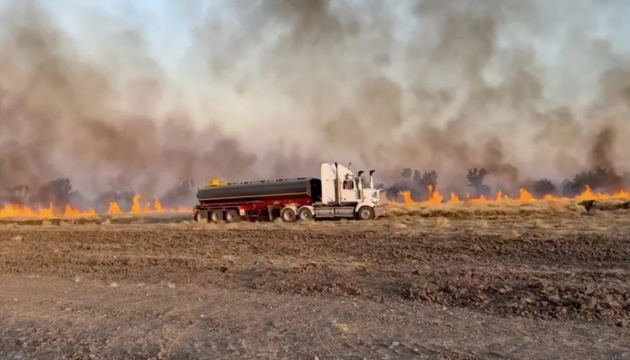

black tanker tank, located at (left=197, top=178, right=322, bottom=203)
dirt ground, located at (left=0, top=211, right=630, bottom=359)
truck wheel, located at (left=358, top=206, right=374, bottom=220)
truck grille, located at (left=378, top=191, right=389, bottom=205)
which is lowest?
dirt ground, located at (left=0, top=211, right=630, bottom=359)

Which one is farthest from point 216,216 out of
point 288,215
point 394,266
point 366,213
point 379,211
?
point 394,266

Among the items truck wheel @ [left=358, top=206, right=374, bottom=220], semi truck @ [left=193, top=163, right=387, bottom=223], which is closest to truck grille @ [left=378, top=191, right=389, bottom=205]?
semi truck @ [left=193, top=163, right=387, bottom=223]

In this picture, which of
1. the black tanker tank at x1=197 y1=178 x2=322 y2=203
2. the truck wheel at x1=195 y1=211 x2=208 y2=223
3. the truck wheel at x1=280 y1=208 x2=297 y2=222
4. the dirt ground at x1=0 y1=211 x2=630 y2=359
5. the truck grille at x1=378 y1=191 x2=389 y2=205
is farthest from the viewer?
the truck wheel at x1=195 y1=211 x2=208 y2=223

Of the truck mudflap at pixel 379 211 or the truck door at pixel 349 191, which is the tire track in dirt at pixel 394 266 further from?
the truck mudflap at pixel 379 211

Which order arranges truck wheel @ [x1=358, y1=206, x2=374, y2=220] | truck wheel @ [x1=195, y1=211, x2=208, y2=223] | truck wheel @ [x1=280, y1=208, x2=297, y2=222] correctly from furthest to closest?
truck wheel @ [x1=195, y1=211, x2=208, y2=223] < truck wheel @ [x1=280, y1=208, x2=297, y2=222] < truck wheel @ [x1=358, y1=206, x2=374, y2=220]

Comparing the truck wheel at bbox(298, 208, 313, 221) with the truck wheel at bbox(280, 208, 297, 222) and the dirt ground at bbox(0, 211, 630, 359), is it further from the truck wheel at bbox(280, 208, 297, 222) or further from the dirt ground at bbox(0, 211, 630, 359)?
the dirt ground at bbox(0, 211, 630, 359)

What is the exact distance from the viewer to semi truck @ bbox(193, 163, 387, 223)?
113 ft

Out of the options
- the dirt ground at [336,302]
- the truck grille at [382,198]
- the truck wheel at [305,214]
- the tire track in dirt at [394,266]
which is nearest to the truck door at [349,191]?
the truck grille at [382,198]

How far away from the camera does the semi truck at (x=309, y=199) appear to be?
113 ft

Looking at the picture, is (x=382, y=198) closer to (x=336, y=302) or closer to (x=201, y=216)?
(x=201, y=216)

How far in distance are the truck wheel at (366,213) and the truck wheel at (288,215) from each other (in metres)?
4.48

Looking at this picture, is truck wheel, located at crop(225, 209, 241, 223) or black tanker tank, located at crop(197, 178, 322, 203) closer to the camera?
black tanker tank, located at crop(197, 178, 322, 203)

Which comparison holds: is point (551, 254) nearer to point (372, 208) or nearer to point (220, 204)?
point (372, 208)

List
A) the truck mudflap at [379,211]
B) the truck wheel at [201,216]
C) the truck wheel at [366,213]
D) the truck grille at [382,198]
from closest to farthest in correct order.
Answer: the truck wheel at [366,213] → the truck mudflap at [379,211] → the truck grille at [382,198] → the truck wheel at [201,216]
